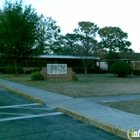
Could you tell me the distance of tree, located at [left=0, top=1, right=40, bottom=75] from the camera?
2986 cm

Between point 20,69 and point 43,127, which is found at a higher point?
point 20,69

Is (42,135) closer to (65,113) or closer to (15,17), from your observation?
(65,113)

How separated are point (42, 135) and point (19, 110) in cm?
364

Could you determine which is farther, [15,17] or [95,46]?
[95,46]

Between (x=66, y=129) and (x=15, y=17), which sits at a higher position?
(x=15, y=17)

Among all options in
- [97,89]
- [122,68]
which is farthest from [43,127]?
[122,68]

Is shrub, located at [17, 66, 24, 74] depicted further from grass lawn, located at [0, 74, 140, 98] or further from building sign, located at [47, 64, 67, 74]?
grass lawn, located at [0, 74, 140, 98]

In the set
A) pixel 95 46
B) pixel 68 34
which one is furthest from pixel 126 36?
pixel 95 46

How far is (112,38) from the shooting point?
71.6 metres

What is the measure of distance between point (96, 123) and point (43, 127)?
1490 mm

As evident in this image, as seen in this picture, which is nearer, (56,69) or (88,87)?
(88,87)

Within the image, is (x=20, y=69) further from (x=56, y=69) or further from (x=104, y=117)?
(x=104, y=117)

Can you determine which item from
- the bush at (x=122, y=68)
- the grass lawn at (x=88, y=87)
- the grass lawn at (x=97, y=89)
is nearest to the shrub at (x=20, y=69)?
the bush at (x=122, y=68)

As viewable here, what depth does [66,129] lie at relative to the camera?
7082 mm
